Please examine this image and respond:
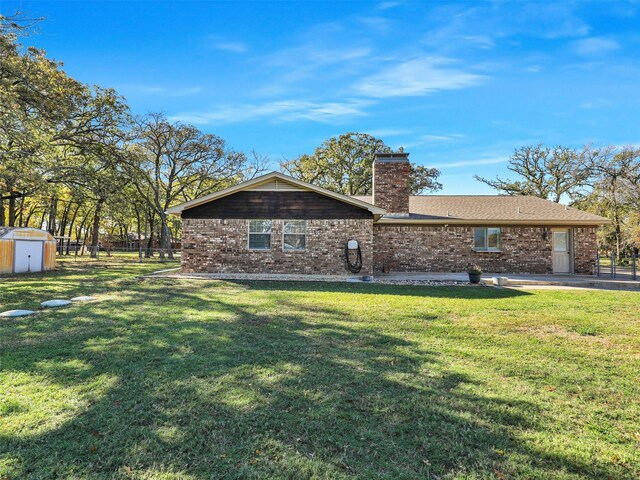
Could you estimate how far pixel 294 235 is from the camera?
13648mm

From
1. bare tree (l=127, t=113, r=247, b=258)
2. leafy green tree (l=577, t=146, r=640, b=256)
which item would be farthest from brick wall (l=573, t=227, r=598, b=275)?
bare tree (l=127, t=113, r=247, b=258)

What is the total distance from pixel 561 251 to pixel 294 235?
11928 mm

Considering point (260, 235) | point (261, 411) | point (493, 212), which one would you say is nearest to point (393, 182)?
point (493, 212)

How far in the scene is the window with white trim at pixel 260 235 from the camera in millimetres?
13719

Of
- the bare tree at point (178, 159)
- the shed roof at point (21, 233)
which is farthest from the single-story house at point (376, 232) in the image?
the bare tree at point (178, 159)

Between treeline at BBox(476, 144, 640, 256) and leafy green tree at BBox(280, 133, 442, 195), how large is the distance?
13.3 metres

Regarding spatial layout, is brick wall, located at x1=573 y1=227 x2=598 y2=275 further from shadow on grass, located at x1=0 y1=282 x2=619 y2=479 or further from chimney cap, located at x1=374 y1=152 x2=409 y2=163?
shadow on grass, located at x1=0 y1=282 x2=619 y2=479

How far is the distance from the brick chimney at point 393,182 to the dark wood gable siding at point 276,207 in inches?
121

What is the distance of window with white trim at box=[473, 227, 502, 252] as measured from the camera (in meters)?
15.3

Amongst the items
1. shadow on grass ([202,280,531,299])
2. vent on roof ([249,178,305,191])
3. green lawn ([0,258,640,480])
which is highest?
vent on roof ([249,178,305,191])

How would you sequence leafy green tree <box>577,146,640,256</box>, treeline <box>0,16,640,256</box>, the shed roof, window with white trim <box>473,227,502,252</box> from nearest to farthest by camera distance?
treeline <box>0,16,640,256</box> < the shed roof < window with white trim <box>473,227,502,252</box> < leafy green tree <box>577,146,640,256</box>

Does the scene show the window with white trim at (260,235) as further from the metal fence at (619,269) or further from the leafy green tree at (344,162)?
the leafy green tree at (344,162)

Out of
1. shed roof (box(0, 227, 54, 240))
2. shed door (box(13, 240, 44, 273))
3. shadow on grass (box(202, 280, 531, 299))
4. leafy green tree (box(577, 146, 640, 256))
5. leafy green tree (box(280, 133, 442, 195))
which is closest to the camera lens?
shadow on grass (box(202, 280, 531, 299))

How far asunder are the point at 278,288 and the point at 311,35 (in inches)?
295
